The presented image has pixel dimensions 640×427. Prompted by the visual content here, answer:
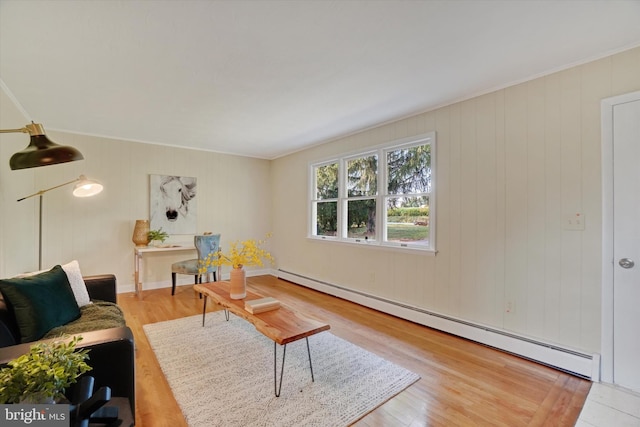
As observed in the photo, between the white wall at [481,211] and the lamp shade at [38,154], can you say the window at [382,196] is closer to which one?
the white wall at [481,211]

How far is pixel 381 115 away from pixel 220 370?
3037 mm

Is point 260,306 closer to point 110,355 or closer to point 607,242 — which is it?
point 110,355

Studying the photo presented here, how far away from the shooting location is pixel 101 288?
8.62 ft

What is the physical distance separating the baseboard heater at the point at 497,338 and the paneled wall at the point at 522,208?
0.06m

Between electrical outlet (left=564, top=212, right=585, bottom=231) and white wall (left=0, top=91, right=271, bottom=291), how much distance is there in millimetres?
4850

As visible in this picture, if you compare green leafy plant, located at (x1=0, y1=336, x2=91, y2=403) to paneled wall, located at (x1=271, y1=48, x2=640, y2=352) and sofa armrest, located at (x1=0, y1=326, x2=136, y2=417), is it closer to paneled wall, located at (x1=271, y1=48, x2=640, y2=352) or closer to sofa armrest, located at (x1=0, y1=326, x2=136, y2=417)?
sofa armrest, located at (x1=0, y1=326, x2=136, y2=417)

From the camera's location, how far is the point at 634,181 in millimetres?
2006

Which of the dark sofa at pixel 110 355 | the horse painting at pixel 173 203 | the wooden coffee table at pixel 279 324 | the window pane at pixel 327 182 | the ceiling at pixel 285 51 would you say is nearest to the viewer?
the dark sofa at pixel 110 355

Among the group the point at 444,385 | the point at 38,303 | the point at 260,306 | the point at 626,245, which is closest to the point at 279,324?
the point at 260,306

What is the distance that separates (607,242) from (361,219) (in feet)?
8.32

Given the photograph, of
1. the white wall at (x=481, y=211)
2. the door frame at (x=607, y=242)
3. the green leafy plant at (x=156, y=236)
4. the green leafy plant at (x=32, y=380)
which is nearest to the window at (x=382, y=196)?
the white wall at (x=481, y=211)

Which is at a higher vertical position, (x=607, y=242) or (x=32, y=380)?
(x=607, y=242)

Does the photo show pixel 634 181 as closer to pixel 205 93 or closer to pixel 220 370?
pixel 220 370

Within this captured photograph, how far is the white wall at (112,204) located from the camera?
354 centimetres
